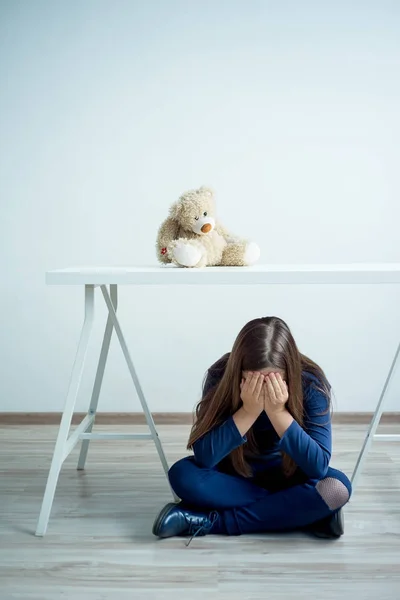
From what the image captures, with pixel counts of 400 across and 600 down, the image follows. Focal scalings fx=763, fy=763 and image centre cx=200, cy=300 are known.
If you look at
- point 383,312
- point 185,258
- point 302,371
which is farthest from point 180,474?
point 383,312

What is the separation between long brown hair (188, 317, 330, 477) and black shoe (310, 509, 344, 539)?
6.1 inches

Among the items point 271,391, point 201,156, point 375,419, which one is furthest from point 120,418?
point 271,391

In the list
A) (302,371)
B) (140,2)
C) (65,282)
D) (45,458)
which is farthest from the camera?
(140,2)

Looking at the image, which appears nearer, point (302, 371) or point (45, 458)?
point (302, 371)

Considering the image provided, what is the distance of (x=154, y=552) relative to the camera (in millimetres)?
1855

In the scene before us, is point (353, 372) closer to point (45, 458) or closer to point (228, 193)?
point (228, 193)

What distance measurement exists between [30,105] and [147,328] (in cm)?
104

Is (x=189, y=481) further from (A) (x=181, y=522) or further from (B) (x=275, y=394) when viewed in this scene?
(B) (x=275, y=394)

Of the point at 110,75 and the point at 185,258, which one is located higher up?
the point at 110,75

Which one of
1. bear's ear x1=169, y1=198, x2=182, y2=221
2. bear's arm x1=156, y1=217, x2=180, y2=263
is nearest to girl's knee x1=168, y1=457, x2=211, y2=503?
bear's arm x1=156, y1=217, x2=180, y2=263

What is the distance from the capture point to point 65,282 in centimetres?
191

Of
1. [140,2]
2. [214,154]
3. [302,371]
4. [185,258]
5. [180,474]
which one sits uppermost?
[140,2]

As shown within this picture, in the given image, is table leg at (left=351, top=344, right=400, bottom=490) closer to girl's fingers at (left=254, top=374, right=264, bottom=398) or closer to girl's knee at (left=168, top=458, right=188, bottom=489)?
girl's fingers at (left=254, top=374, right=264, bottom=398)

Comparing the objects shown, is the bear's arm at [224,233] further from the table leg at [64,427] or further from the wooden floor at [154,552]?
the wooden floor at [154,552]
